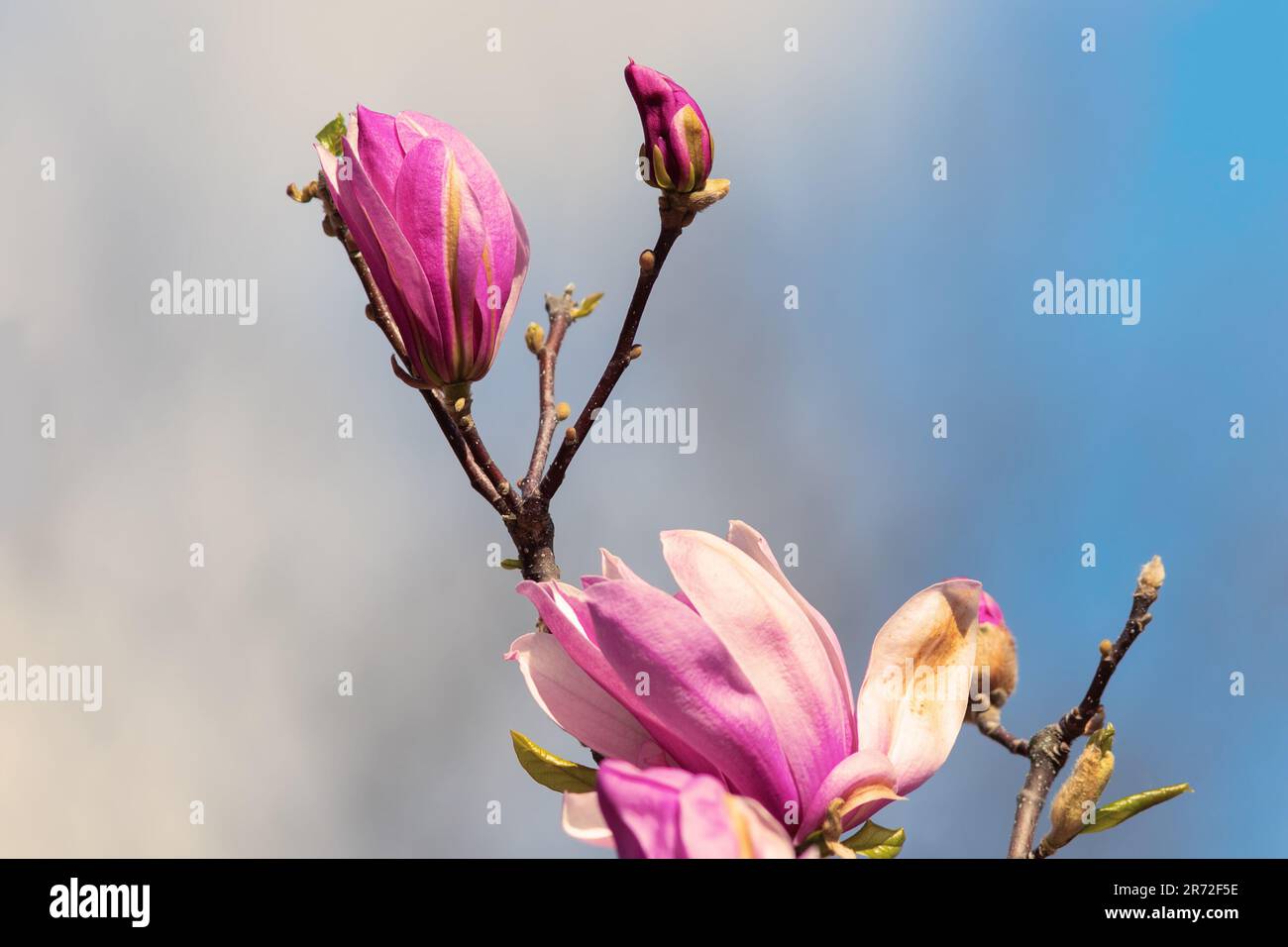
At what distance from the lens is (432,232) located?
1.16 metres

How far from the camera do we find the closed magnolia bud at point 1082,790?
1.18 meters

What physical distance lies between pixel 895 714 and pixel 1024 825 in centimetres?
32

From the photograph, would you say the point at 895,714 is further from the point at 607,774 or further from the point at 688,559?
the point at 607,774

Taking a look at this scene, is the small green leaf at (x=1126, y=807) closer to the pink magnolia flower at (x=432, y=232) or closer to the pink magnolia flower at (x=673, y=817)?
the pink magnolia flower at (x=673, y=817)

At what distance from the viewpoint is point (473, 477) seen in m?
1.30

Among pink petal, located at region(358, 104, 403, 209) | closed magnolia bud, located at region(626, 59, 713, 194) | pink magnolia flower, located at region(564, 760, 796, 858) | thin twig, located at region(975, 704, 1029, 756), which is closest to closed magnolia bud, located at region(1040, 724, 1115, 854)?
thin twig, located at region(975, 704, 1029, 756)

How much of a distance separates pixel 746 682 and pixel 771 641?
5 centimetres

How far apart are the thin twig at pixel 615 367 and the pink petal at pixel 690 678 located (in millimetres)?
415

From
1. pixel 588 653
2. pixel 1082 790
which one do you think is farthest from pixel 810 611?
pixel 1082 790

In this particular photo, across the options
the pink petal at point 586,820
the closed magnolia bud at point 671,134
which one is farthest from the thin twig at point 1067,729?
the closed magnolia bud at point 671,134

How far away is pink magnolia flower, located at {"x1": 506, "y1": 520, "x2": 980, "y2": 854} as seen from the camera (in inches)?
34.1

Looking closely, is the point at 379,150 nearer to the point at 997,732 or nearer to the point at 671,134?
the point at 671,134

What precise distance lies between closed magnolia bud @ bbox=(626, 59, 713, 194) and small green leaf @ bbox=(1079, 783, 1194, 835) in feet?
2.65
